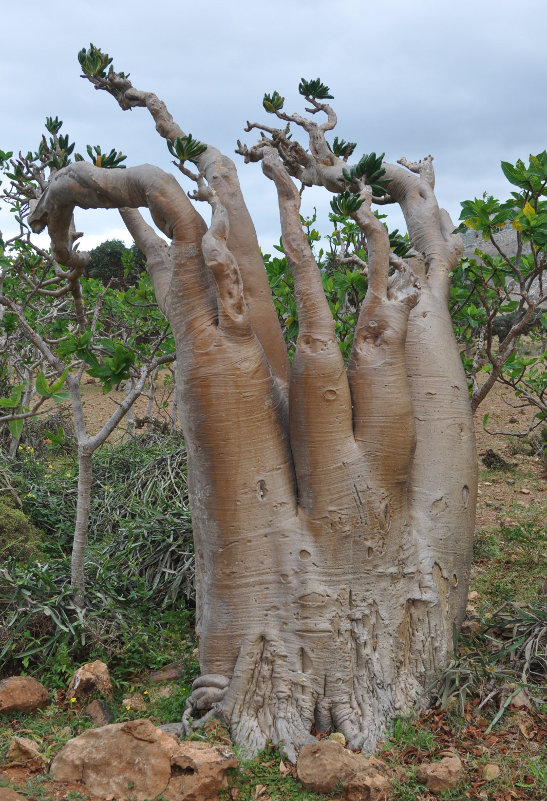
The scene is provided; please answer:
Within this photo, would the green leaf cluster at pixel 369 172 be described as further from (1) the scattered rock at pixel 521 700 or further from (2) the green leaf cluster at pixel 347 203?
(1) the scattered rock at pixel 521 700

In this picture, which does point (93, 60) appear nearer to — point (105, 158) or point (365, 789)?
point (105, 158)

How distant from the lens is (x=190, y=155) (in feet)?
10.1

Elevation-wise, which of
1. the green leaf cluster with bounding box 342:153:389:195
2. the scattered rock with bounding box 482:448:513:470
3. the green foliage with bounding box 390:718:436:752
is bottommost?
the green foliage with bounding box 390:718:436:752

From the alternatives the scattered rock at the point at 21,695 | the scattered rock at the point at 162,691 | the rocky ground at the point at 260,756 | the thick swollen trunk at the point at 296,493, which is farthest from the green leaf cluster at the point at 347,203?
the scattered rock at the point at 21,695

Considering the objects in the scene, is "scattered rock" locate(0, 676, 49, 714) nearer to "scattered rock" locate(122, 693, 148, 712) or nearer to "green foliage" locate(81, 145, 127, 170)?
"scattered rock" locate(122, 693, 148, 712)

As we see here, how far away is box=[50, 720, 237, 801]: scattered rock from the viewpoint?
8.02 feet

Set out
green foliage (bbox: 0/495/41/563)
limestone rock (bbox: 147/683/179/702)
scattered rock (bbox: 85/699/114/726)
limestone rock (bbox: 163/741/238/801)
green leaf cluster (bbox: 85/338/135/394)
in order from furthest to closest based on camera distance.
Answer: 1. green foliage (bbox: 0/495/41/563)
2. limestone rock (bbox: 147/683/179/702)
3. green leaf cluster (bbox: 85/338/135/394)
4. scattered rock (bbox: 85/699/114/726)
5. limestone rock (bbox: 163/741/238/801)

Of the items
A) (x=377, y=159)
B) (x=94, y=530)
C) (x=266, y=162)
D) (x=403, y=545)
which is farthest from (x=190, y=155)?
(x=94, y=530)

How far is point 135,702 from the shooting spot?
334 cm

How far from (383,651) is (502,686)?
567 millimetres

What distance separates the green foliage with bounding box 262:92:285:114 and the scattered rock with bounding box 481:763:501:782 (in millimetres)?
3660

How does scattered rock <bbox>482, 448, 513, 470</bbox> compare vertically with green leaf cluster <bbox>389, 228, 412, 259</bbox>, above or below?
below

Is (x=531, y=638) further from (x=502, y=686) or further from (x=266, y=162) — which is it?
(x=266, y=162)

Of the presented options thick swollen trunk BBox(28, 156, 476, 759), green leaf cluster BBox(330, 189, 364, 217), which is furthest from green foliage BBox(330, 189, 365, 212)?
thick swollen trunk BBox(28, 156, 476, 759)
